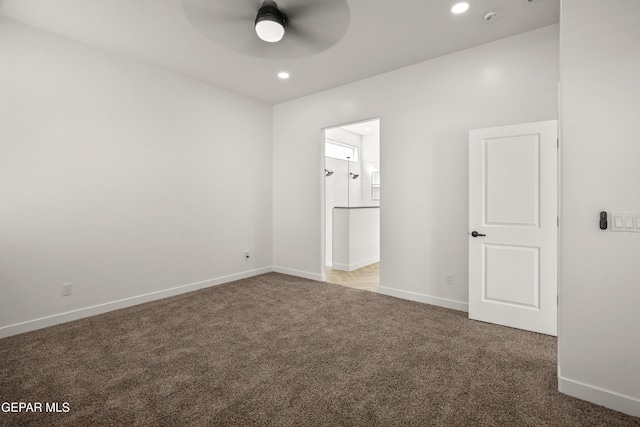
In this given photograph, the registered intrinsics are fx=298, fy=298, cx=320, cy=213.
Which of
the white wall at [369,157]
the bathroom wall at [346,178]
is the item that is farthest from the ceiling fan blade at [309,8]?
the white wall at [369,157]

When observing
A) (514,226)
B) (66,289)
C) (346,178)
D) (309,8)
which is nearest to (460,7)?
(309,8)

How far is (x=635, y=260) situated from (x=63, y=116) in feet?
15.7

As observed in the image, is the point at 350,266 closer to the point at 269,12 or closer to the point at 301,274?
the point at 301,274

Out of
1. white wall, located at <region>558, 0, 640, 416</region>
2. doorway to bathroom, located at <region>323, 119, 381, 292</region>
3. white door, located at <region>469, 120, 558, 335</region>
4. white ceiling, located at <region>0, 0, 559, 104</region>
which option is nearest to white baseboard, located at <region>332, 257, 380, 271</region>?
doorway to bathroom, located at <region>323, 119, 381, 292</region>

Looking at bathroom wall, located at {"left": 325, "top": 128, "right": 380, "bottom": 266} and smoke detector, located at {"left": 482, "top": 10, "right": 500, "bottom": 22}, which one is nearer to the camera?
smoke detector, located at {"left": 482, "top": 10, "right": 500, "bottom": 22}

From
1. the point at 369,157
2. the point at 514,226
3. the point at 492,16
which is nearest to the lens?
the point at 492,16

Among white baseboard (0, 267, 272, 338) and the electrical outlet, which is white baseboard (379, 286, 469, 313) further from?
the electrical outlet

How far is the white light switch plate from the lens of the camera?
1.69 m

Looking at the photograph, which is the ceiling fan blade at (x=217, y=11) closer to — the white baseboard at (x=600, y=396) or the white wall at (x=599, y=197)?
the white wall at (x=599, y=197)

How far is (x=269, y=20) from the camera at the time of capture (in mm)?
2301

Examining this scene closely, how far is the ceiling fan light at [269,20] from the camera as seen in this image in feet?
7.55

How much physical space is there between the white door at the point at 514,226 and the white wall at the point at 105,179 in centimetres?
338

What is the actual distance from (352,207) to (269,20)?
12.4ft
